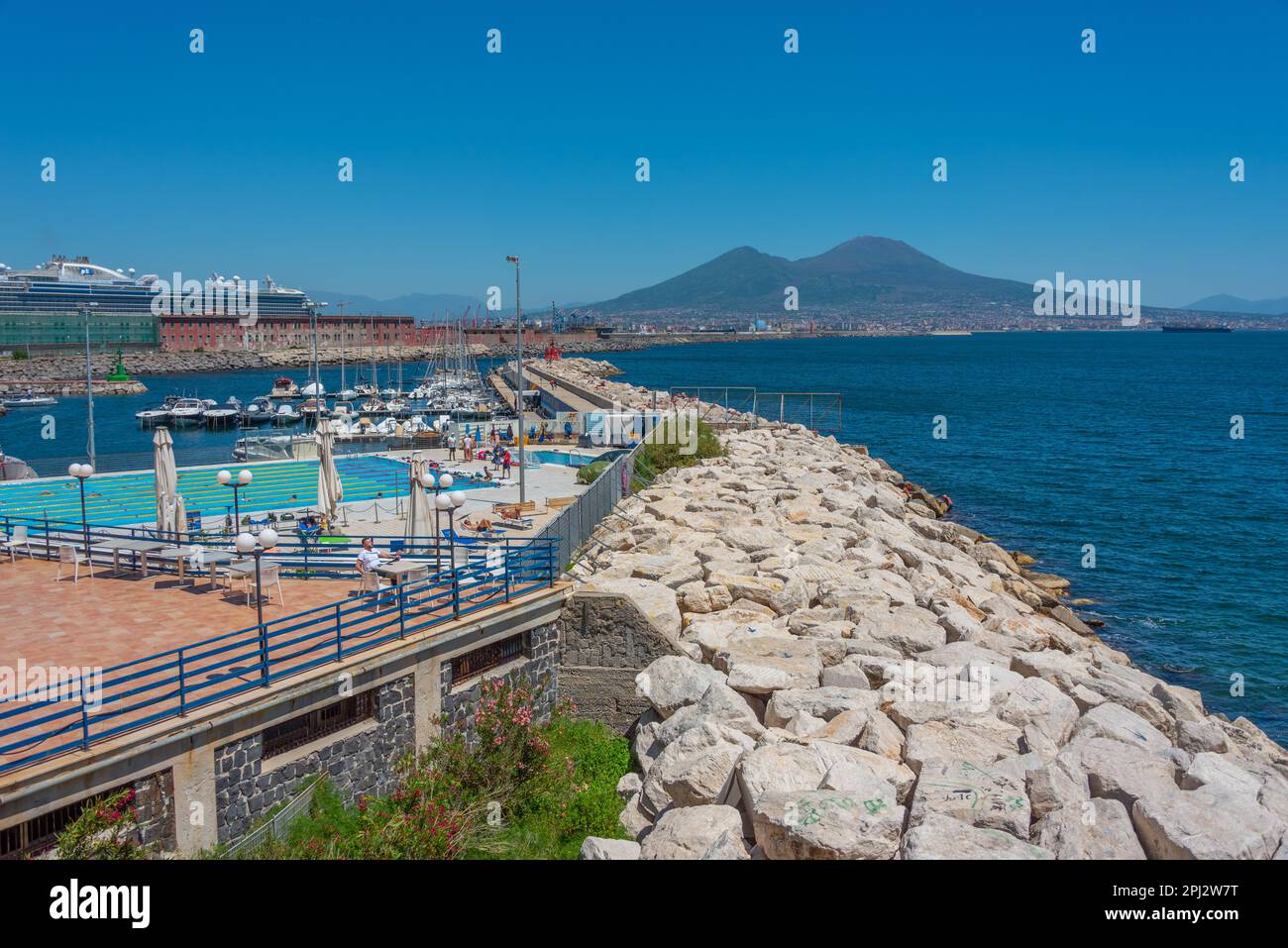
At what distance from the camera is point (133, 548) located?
15.4 meters

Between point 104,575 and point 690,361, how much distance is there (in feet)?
581

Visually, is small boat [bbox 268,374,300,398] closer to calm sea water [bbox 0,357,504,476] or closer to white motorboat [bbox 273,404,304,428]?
calm sea water [bbox 0,357,504,476]

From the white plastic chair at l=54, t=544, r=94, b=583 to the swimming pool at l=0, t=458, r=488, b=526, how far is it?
6.19m

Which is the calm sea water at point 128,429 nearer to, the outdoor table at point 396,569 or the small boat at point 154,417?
the small boat at point 154,417

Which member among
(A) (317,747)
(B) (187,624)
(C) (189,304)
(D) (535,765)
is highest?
(C) (189,304)

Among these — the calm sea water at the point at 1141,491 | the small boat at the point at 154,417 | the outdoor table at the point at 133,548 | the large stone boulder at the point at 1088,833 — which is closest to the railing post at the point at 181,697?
the outdoor table at the point at 133,548

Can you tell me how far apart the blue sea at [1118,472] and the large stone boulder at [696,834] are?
14.0 metres

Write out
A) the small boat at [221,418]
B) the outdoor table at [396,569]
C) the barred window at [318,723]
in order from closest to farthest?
the barred window at [318,723], the outdoor table at [396,569], the small boat at [221,418]

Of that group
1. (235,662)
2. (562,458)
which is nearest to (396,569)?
(235,662)

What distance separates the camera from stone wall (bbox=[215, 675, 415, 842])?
34.5 ft

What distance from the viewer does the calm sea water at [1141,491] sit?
24684 mm
